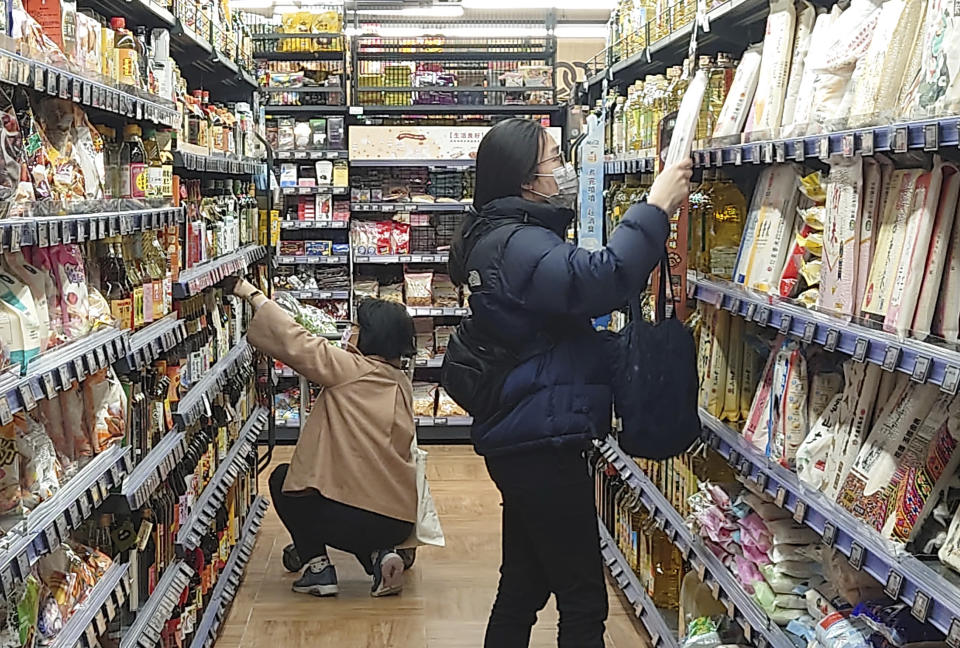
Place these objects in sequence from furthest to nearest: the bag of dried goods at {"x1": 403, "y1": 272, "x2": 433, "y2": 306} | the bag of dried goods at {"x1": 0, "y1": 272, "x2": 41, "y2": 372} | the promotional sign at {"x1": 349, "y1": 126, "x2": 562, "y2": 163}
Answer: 1. the bag of dried goods at {"x1": 403, "y1": 272, "x2": 433, "y2": 306}
2. the promotional sign at {"x1": 349, "y1": 126, "x2": 562, "y2": 163}
3. the bag of dried goods at {"x1": 0, "y1": 272, "x2": 41, "y2": 372}

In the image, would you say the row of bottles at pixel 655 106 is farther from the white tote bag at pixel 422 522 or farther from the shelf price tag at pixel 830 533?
the white tote bag at pixel 422 522

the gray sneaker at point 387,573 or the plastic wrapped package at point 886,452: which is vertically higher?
the plastic wrapped package at point 886,452

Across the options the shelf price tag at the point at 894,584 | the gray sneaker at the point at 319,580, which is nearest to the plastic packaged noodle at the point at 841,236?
the shelf price tag at the point at 894,584

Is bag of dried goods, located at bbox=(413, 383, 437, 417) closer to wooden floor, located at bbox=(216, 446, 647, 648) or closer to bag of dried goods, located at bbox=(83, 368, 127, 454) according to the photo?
wooden floor, located at bbox=(216, 446, 647, 648)

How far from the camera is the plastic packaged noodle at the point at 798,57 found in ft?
9.52

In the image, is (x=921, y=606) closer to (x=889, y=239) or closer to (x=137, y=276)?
(x=889, y=239)

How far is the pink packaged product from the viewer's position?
2.61 m

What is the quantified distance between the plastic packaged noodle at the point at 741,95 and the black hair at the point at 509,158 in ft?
1.79

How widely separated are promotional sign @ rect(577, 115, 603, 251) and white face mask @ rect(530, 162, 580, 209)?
0.50 m

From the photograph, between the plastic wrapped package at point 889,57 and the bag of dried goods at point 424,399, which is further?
the bag of dried goods at point 424,399

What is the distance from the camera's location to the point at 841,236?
8.19 feet

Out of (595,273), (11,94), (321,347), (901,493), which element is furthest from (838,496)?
(321,347)

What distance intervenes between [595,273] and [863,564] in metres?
0.87

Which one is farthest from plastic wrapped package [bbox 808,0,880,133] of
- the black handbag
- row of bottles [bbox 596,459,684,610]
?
row of bottles [bbox 596,459,684,610]
